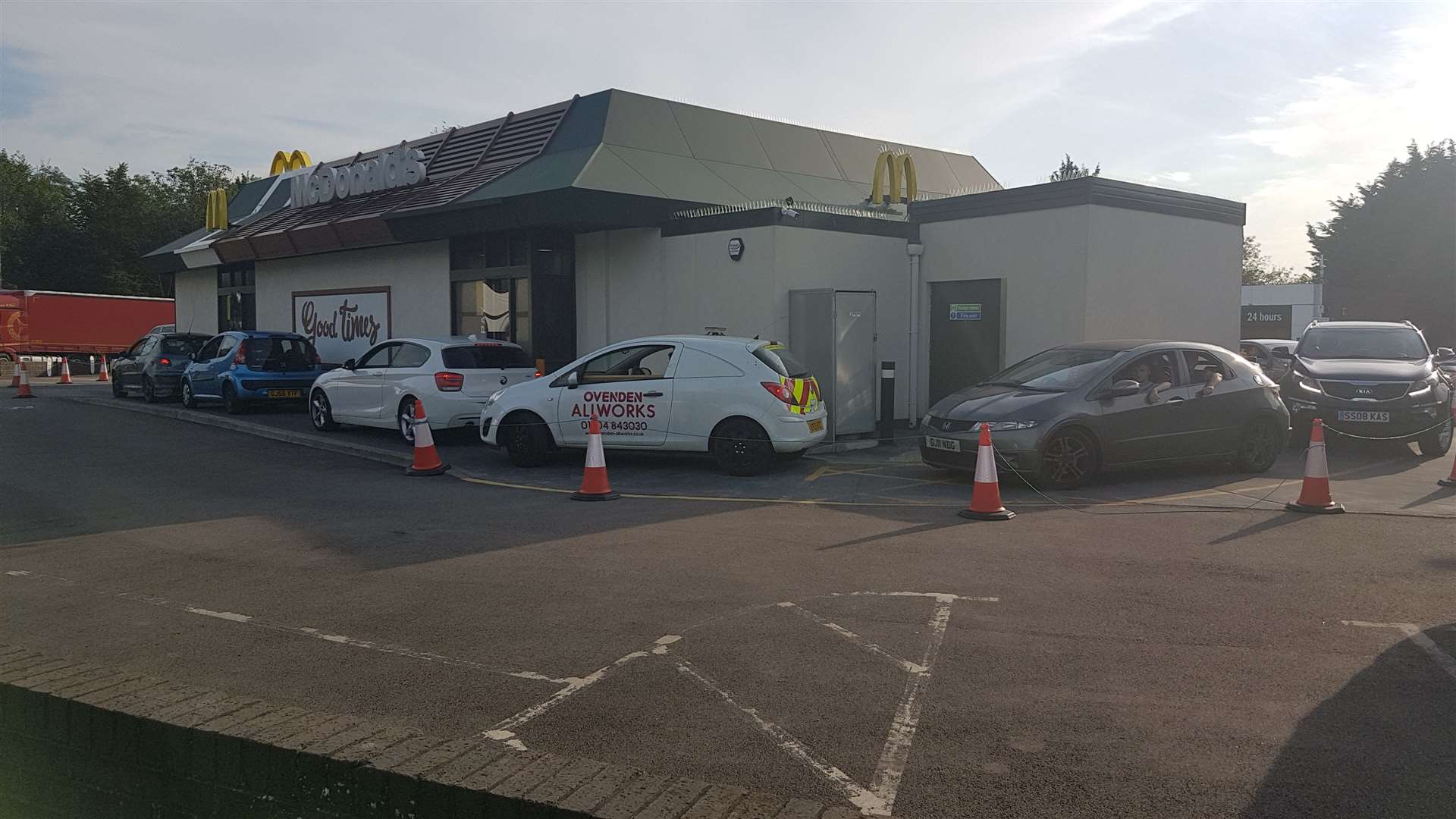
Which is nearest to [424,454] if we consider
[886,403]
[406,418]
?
[406,418]

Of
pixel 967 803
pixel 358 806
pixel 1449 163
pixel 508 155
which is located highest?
pixel 1449 163

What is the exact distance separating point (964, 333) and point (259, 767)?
1461cm

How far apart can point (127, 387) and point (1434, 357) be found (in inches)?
990

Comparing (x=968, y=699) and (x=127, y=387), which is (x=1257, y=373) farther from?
(x=127, y=387)

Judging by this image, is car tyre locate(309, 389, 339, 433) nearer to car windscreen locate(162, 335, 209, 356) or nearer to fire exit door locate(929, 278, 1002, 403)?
car windscreen locate(162, 335, 209, 356)

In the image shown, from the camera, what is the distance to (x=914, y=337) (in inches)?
677

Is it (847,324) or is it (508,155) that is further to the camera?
(508,155)

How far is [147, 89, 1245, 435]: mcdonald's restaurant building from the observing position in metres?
15.4

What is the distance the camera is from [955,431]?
11180 millimetres

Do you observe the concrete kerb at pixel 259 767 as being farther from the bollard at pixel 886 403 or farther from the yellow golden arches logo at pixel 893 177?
the yellow golden arches logo at pixel 893 177

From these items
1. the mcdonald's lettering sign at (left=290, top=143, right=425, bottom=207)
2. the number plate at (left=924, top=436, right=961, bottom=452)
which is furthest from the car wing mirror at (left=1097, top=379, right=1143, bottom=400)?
the mcdonald's lettering sign at (left=290, top=143, right=425, bottom=207)

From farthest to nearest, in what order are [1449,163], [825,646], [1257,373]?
[1449,163] < [1257,373] < [825,646]

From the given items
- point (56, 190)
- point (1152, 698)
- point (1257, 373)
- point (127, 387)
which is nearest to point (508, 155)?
point (127, 387)

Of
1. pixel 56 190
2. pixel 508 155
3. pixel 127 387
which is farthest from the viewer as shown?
pixel 56 190
